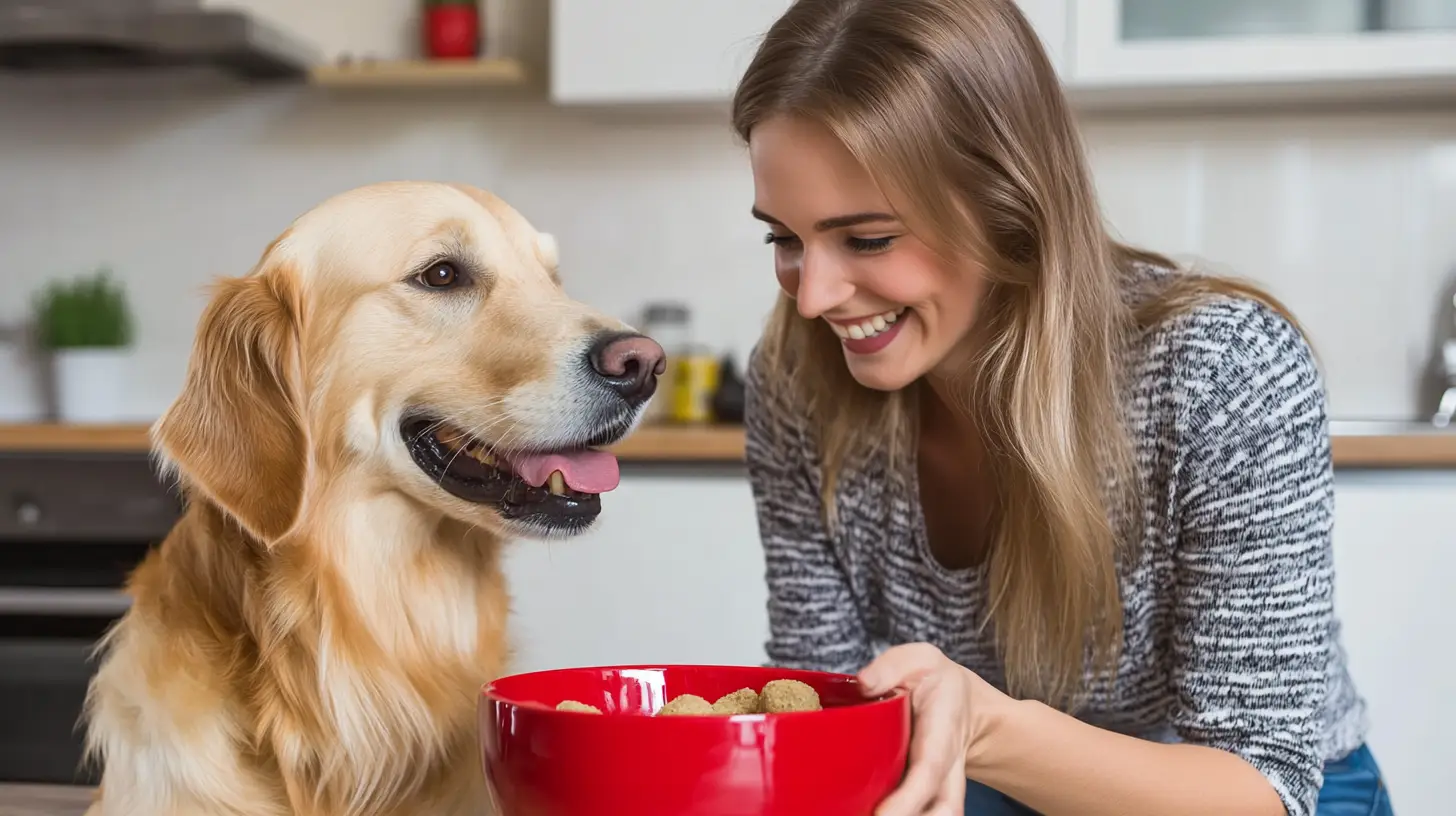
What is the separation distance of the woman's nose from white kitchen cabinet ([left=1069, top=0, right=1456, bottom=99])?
1.49 meters

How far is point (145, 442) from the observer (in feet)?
8.02

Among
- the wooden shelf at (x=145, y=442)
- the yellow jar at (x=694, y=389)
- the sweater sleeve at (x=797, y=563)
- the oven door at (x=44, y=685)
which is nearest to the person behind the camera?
the sweater sleeve at (x=797, y=563)

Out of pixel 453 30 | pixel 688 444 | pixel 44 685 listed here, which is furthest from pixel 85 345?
pixel 688 444

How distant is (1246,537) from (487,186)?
7.56 feet

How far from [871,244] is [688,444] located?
118 centimetres

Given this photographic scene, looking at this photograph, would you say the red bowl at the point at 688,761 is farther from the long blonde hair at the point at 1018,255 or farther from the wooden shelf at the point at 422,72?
the wooden shelf at the point at 422,72

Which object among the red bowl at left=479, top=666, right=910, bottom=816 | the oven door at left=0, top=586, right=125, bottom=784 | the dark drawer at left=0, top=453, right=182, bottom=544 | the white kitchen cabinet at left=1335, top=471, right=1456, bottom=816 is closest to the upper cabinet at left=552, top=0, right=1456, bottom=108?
the white kitchen cabinet at left=1335, top=471, right=1456, bottom=816

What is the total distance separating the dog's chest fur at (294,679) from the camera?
3.23 ft

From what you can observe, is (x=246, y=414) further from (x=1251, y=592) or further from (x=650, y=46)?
(x=650, y=46)

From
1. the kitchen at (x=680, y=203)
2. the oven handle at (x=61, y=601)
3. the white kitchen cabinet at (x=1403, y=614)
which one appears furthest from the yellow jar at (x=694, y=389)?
the white kitchen cabinet at (x=1403, y=614)

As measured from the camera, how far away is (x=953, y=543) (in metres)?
1.40

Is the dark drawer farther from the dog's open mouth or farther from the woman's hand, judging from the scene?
the woman's hand

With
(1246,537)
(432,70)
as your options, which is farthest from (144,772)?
(432,70)

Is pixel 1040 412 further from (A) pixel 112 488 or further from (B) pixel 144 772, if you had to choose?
(A) pixel 112 488
